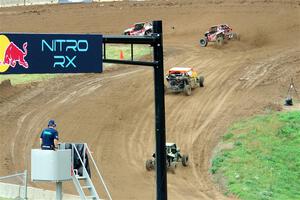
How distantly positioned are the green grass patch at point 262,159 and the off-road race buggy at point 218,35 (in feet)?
48.4

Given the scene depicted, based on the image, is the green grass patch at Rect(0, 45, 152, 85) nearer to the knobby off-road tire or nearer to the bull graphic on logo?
the knobby off-road tire

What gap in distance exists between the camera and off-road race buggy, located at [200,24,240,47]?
50.5 meters

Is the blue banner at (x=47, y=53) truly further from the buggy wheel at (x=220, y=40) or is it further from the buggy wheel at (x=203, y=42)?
the buggy wheel at (x=203, y=42)

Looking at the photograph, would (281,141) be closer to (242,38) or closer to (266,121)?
(266,121)

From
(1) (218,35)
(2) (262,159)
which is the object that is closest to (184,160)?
(2) (262,159)

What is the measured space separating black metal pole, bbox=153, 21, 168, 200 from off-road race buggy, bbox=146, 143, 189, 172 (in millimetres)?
18519

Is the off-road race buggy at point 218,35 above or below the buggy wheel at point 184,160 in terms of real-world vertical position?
above

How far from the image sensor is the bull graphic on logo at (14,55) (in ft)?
41.9

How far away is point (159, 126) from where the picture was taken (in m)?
13.4

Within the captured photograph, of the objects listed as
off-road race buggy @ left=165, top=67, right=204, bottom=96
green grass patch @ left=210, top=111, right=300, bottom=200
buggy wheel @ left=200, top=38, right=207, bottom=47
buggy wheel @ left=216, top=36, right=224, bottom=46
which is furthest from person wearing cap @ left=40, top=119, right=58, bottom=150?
buggy wheel @ left=200, top=38, right=207, bottom=47

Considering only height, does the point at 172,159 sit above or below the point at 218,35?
below

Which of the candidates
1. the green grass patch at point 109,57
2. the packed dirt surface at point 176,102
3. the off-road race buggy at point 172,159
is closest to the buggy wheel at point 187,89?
the packed dirt surface at point 176,102

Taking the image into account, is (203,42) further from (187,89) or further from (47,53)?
(47,53)

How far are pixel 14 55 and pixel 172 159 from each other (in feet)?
66.2
